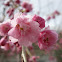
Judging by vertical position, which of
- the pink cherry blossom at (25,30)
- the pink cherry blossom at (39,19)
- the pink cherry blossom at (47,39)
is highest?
the pink cherry blossom at (39,19)

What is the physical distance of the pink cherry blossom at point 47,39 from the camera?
21.6 inches

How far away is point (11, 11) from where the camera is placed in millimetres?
1337

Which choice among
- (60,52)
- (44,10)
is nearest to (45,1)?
(44,10)

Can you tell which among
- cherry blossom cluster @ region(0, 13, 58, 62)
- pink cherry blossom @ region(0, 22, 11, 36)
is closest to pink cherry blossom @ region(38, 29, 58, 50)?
cherry blossom cluster @ region(0, 13, 58, 62)

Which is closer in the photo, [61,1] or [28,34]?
[28,34]

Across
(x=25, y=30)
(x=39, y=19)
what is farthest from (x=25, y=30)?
(x=39, y=19)

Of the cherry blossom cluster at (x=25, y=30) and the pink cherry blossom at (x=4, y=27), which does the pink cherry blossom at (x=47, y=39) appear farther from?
the pink cherry blossom at (x=4, y=27)

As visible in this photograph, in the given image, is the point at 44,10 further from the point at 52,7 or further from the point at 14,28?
the point at 14,28

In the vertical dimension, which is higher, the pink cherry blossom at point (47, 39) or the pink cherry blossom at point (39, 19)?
the pink cherry blossom at point (39, 19)

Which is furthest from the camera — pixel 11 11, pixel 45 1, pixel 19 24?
pixel 45 1

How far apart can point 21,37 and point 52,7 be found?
635 cm

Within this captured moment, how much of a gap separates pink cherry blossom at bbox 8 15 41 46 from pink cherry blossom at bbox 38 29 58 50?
7 cm

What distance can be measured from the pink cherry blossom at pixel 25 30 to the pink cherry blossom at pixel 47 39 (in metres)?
0.07

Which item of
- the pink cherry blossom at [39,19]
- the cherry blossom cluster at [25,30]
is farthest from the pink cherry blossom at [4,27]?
the pink cherry blossom at [39,19]
